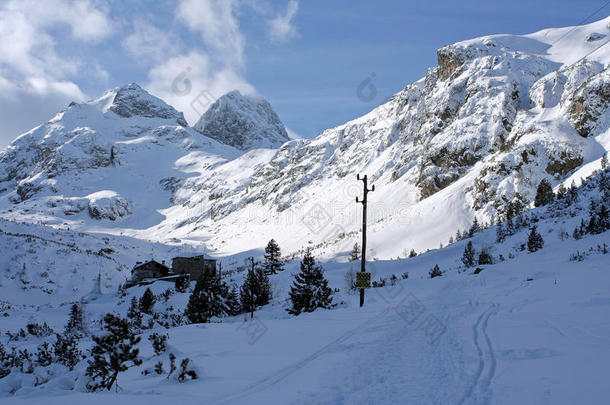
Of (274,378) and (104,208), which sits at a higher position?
(104,208)

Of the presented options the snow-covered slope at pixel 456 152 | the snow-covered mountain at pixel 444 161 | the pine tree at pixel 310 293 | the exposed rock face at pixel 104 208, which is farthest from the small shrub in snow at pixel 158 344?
the exposed rock face at pixel 104 208

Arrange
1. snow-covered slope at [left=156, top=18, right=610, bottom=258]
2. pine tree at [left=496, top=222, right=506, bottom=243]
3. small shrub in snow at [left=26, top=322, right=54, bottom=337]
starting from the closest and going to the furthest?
small shrub in snow at [left=26, top=322, right=54, bottom=337] → pine tree at [left=496, top=222, right=506, bottom=243] → snow-covered slope at [left=156, top=18, right=610, bottom=258]

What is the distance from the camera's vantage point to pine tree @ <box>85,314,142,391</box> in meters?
5.91

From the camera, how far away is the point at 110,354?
20.3 ft

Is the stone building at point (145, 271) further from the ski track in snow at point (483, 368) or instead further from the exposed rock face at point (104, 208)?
the exposed rock face at point (104, 208)

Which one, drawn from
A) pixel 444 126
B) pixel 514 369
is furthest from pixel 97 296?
pixel 444 126

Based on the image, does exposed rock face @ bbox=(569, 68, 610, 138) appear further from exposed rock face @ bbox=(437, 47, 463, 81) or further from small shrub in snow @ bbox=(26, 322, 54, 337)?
small shrub in snow @ bbox=(26, 322, 54, 337)

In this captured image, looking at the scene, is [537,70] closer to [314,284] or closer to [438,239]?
[438,239]

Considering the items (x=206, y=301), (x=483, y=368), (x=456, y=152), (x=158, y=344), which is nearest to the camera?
(x=483, y=368)

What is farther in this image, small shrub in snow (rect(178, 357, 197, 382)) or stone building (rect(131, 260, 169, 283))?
stone building (rect(131, 260, 169, 283))

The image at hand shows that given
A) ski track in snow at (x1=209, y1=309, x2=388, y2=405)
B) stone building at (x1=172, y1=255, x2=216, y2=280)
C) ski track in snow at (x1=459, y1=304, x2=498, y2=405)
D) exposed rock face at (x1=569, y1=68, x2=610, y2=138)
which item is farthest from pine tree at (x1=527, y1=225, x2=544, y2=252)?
exposed rock face at (x1=569, y1=68, x2=610, y2=138)

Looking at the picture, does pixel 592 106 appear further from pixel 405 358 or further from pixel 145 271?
pixel 405 358

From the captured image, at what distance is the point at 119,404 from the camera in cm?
479

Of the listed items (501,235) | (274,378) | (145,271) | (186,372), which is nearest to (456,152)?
(501,235)
